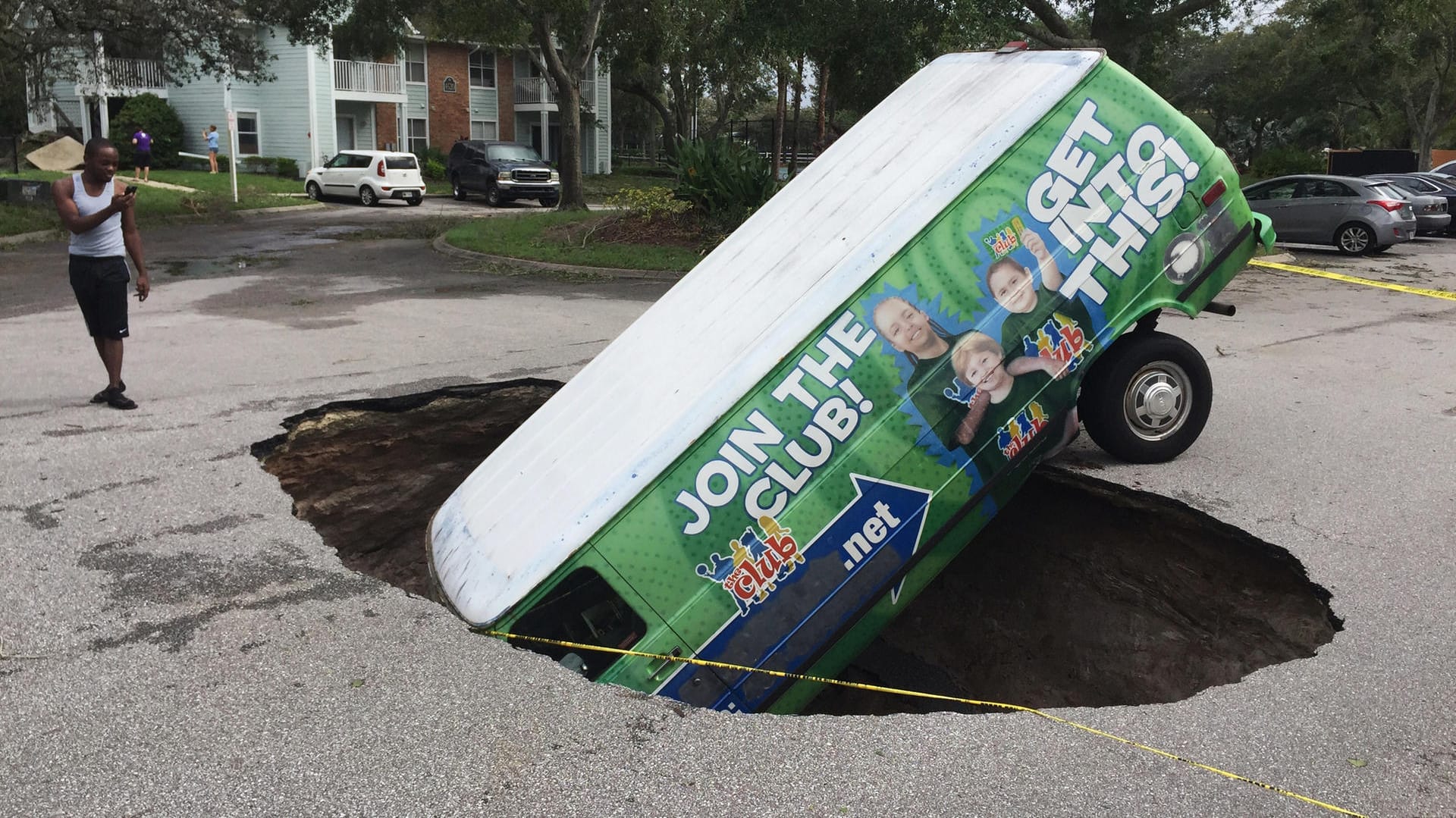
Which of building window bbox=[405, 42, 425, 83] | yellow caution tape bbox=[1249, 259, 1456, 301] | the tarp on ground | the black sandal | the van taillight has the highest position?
building window bbox=[405, 42, 425, 83]

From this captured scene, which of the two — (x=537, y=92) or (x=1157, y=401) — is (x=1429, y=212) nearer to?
(x=1157, y=401)

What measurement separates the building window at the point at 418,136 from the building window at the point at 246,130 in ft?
19.7

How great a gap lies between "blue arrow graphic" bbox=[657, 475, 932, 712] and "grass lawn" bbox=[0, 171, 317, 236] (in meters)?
20.0

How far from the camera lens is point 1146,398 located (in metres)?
6.57

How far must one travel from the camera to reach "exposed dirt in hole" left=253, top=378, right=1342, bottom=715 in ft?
18.5

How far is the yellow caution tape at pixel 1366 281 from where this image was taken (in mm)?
15023

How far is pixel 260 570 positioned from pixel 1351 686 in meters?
4.48

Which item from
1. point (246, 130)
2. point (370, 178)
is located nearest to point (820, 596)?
point (370, 178)

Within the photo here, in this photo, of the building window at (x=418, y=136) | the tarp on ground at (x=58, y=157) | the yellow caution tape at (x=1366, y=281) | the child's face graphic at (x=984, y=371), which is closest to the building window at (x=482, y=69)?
the building window at (x=418, y=136)

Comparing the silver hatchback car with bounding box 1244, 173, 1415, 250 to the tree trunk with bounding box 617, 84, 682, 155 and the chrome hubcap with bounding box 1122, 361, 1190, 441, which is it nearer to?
the chrome hubcap with bounding box 1122, 361, 1190, 441

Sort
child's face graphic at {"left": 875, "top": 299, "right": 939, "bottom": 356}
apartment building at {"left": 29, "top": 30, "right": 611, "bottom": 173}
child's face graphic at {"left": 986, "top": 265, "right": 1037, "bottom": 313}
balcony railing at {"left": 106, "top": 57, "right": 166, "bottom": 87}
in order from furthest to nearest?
apartment building at {"left": 29, "top": 30, "right": 611, "bottom": 173} < balcony railing at {"left": 106, "top": 57, "right": 166, "bottom": 87} < child's face graphic at {"left": 986, "top": 265, "right": 1037, "bottom": 313} < child's face graphic at {"left": 875, "top": 299, "right": 939, "bottom": 356}

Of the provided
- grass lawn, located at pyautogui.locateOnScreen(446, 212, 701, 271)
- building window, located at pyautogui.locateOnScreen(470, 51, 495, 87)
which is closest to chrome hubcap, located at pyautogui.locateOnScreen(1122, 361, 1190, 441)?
grass lawn, located at pyautogui.locateOnScreen(446, 212, 701, 271)

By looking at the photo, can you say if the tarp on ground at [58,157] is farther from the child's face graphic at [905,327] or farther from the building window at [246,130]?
the child's face graphic at [905,327]

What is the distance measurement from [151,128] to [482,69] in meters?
14.1
